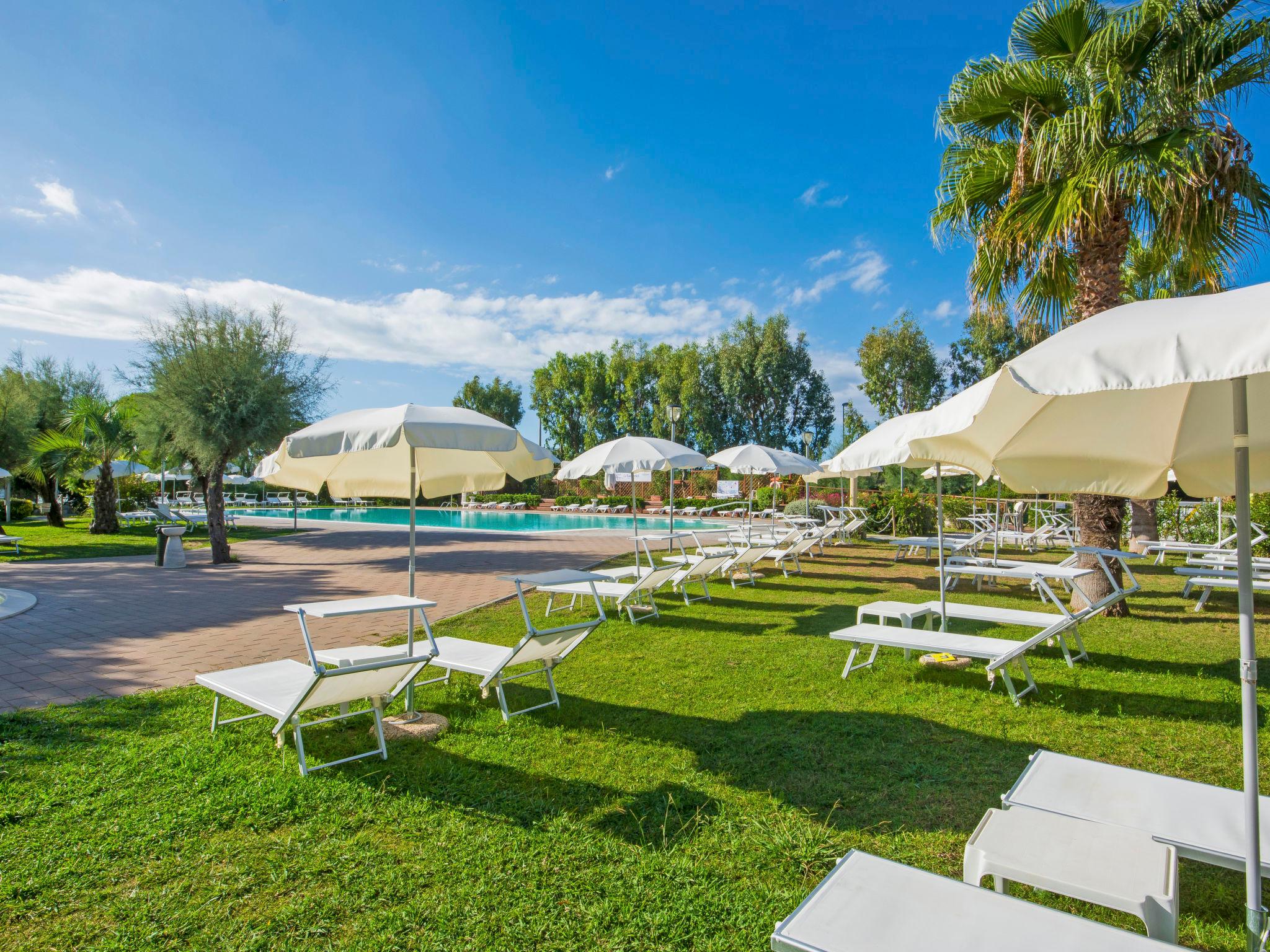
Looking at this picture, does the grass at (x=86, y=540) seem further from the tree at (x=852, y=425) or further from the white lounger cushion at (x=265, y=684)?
the tree at (x=852, y=425)

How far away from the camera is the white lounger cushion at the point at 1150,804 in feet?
7.29

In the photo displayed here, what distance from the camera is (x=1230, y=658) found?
5844mm

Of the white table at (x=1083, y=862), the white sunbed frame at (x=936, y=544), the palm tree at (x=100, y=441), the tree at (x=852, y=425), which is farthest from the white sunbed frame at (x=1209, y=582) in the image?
the tree at (x=852, y=425)

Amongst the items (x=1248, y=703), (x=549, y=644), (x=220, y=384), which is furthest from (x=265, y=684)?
(x=220, y=384)

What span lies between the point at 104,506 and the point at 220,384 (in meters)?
9.42

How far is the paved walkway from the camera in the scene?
563 centimetres

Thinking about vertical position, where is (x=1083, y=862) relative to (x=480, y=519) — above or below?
above

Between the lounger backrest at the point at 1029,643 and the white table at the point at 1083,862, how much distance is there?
2.62 m

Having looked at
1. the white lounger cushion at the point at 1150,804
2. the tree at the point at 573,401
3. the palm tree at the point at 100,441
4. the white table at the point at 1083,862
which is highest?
the tree at the point at 573,401

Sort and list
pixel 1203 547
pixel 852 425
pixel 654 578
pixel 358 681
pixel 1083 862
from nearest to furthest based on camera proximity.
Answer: pixel 1083 862 < pixel 358 681 < pixel 654 578 < pixel 1203 547 < pixel 852 425

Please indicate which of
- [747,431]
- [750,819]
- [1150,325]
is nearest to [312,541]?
[750,819]

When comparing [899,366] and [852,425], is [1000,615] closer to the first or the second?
[899,366]

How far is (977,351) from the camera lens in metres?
35.0

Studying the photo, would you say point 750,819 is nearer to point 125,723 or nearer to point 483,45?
point 125,723
